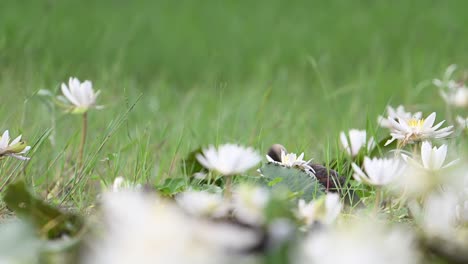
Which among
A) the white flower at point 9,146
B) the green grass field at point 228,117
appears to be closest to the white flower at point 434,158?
the green grass field at point 228,117

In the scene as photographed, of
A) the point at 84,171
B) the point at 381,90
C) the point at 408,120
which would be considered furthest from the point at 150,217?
the point at 381,90

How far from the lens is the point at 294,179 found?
1200 mm

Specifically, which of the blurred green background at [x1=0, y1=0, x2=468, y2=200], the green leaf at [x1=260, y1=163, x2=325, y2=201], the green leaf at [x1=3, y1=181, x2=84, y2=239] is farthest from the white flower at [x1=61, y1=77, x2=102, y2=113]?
the blurred green background at [x1=0, y1=0, x2=468, y2=200]

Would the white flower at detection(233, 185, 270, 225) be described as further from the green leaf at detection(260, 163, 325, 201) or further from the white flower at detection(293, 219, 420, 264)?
the green leaf at detection(260, 163, 325, 201)

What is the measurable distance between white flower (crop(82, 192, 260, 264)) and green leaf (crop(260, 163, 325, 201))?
1.98 ft

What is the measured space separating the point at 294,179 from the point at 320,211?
37cm

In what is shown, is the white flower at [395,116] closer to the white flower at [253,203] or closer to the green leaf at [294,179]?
the green leaf at [294,179]

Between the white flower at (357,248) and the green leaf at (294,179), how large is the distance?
0.58 m

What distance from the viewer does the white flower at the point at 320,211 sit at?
0.83 meters

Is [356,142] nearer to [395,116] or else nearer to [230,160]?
[395,116]

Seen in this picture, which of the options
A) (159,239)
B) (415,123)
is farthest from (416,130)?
(159,239)

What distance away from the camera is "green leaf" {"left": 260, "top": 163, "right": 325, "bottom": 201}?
46.6 inches

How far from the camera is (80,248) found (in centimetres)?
69

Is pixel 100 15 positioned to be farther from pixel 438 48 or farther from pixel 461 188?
pixel 461 188
